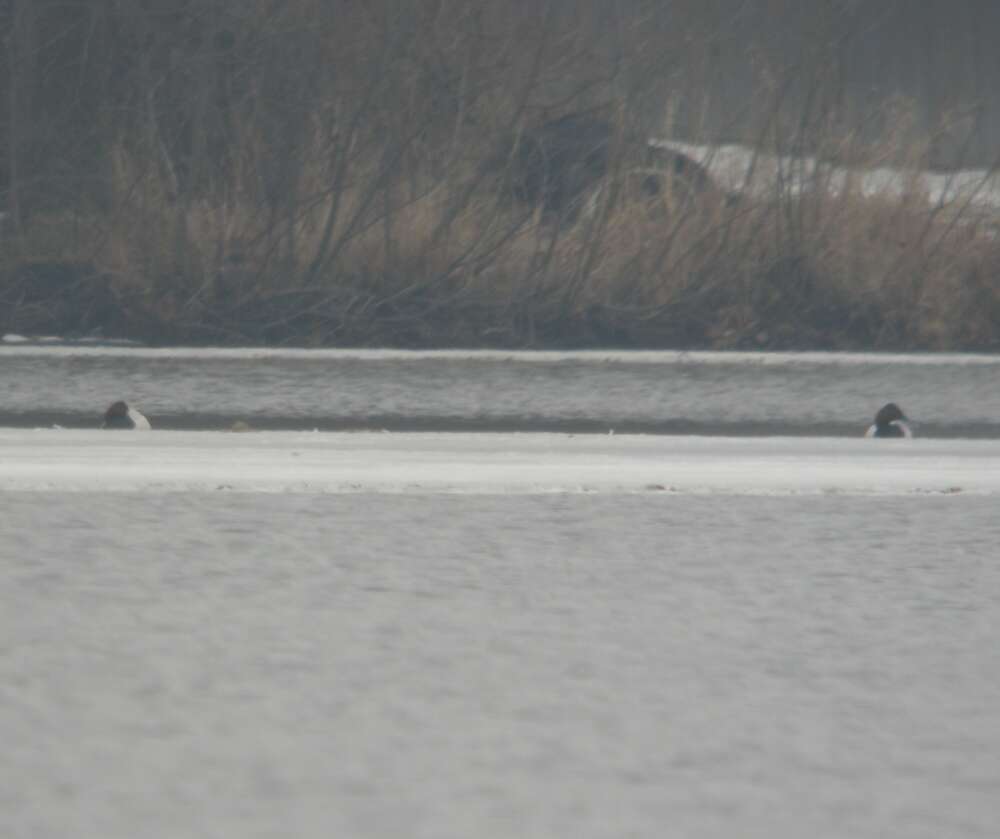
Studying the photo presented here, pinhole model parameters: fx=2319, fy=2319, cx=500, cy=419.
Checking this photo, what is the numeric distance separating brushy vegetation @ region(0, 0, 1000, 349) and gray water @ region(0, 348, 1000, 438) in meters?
0.69

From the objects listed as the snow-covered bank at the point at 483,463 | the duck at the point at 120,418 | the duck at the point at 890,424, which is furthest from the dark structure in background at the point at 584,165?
the duck at the point at 120,418

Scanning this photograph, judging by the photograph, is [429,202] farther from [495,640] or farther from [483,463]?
[495,640]

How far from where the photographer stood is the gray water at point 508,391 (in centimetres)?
902

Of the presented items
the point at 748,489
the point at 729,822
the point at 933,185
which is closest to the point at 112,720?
the point at 729,822

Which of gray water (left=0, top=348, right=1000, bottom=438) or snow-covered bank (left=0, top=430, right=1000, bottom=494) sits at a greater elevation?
gray water (left=0, top=348, right=1000, bottom=438)

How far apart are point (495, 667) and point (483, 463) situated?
3.03 metres

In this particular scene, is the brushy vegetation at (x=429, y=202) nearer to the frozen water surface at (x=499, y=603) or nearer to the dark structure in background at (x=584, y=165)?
the dark structure in background at (x=584, y=165)

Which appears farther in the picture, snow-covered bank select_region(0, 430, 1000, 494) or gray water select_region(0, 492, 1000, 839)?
snow-covered bank select_region(0, 430, 1000, 494)

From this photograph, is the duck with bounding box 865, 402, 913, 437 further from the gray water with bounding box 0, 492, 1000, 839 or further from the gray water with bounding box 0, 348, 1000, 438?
the gray water with bounding box 0, 492, 1000, 839

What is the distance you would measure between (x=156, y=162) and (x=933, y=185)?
363 cm

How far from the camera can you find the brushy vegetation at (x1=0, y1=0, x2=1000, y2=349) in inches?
404

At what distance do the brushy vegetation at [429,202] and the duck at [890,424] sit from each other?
4.91 ft

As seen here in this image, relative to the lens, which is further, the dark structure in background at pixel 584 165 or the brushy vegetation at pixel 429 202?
the dark structure in background at pixel 584 165

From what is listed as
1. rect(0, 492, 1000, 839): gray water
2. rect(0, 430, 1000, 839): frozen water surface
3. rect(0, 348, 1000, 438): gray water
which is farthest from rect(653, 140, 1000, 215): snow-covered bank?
rect(0, 492, 1000, 839): gray water
